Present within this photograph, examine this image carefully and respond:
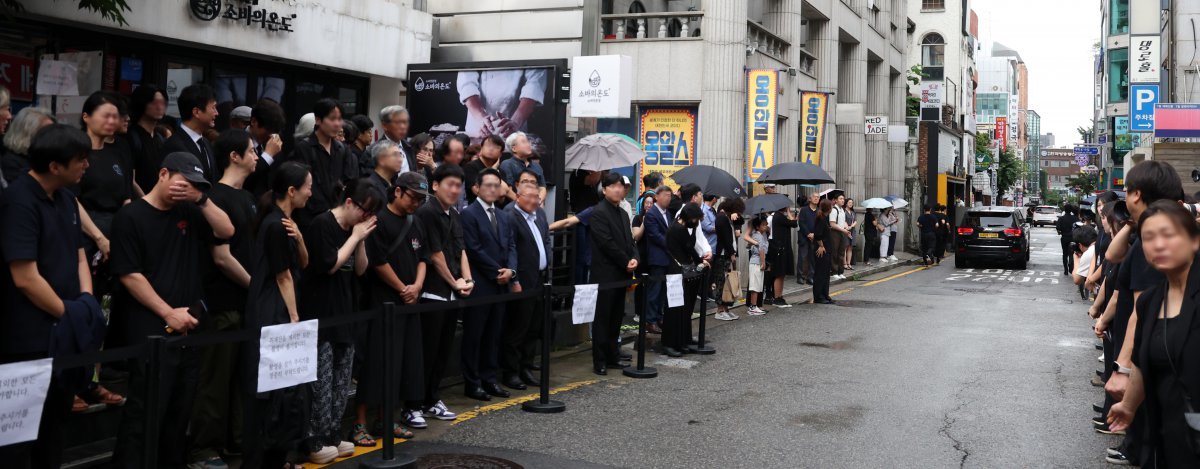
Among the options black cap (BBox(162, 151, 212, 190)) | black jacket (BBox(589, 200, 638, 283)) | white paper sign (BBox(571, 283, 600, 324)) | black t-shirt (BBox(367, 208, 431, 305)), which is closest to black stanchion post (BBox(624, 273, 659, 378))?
black jacket (BBox(589, 200, 638, 283))

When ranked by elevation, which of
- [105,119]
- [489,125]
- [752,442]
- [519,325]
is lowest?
[752,442]

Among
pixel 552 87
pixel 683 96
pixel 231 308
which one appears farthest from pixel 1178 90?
pixel 231 308

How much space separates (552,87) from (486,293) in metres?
4.71

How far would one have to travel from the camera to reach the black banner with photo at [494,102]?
41.5 ft

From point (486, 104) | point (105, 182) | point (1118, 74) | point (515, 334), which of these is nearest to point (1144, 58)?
point (1118, 74)

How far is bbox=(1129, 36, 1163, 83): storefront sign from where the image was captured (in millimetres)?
44969

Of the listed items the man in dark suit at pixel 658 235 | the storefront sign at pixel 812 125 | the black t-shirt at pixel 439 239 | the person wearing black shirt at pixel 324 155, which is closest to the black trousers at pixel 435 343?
the black t-shirt at pixel 439 239

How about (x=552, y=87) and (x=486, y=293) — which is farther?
(x=552, y=87)

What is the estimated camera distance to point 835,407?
8.47 m

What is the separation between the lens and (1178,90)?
35.4 m

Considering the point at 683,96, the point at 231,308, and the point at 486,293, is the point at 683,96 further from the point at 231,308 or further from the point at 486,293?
the point at 231,308

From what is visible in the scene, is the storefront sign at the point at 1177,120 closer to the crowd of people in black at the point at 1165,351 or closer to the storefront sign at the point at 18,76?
the crowd of people in black at the point at 1165,351

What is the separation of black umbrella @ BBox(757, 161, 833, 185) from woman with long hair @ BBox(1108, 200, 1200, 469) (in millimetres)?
14588

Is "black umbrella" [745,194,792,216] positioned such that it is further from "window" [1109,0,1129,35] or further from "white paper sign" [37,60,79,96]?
"window" [1109,0,1129,35]
